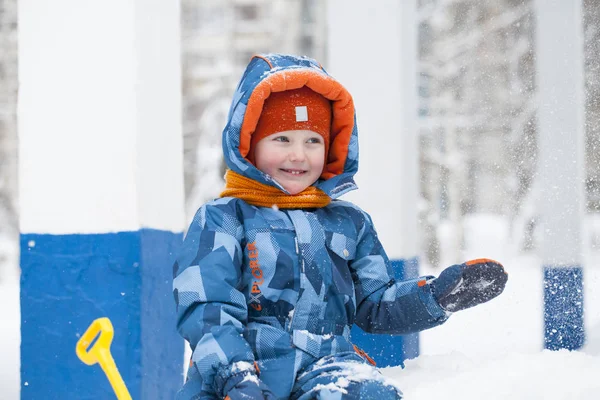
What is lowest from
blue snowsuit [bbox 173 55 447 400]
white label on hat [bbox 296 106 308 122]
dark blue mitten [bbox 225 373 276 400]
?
dark blue mitten [bbox 225 373 276 400]

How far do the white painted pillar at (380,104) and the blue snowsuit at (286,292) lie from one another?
0.72 metres

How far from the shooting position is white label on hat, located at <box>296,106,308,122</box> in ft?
6.82

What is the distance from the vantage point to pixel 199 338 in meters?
1.78

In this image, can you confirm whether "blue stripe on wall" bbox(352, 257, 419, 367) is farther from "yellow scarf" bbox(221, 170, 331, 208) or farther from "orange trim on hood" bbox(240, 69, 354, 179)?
"yellow scarf" bbox(221, 170, 331, 208)

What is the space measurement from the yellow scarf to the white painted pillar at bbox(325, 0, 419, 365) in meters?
0.87

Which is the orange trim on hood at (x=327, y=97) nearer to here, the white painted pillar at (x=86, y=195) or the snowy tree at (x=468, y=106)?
the white painted pillar at (x=86, y=195)

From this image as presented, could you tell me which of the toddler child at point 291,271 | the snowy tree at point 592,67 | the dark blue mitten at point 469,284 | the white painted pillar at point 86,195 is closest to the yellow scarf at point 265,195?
the toddler child at point 291,271

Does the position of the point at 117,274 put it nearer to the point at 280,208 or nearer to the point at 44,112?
the point at 44,112

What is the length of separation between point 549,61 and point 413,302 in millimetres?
1462

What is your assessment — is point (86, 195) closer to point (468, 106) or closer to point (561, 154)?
point (561, 154)

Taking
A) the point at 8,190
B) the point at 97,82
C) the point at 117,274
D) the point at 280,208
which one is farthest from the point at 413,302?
the point at 8,190

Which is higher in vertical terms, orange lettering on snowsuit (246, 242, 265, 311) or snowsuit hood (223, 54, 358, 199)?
snowsuit hood (223, 54, 358, 199)

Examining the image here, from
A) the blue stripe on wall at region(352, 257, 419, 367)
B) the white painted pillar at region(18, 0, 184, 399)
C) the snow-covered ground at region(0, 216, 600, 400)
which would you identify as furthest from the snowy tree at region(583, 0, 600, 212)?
→ the white painted pillar at region(18, 0, 184, 399)

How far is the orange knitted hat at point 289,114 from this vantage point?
2.08m
